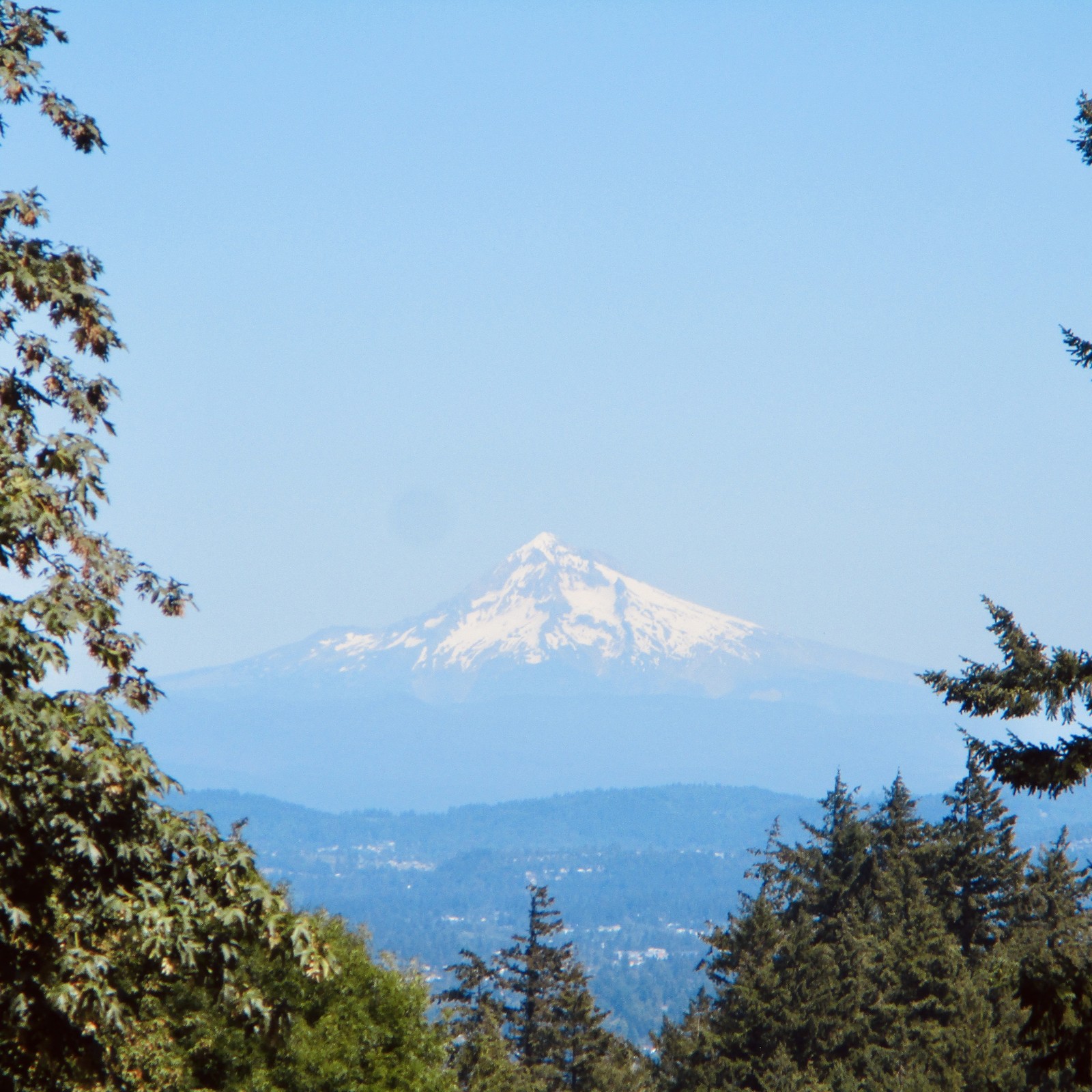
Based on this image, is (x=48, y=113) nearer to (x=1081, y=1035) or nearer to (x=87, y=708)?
(x=87, y=708)

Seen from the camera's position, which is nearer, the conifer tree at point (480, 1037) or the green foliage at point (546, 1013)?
the conifer tree at point (480, 1037)

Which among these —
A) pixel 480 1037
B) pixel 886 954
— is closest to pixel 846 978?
pixel 886 954

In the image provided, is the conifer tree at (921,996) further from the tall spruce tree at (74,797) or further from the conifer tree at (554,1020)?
the tall spruce tree at (74,797)

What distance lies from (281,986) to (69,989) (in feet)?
46.1

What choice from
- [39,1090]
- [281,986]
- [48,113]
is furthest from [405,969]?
[48,113]

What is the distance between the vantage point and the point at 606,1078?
5225 cm

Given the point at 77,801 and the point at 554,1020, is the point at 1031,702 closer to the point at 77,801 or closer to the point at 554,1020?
the point at 77,801

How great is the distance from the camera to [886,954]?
46.4m

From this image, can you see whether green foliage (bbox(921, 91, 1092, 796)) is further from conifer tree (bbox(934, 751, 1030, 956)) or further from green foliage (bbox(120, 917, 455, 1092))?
conifer tree (bbox(934, 751, 1030, 956))

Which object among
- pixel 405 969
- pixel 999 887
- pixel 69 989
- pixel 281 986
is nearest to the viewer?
pixel 69 989

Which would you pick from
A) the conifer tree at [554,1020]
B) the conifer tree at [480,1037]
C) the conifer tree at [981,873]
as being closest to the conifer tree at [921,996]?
the conifer tree at [981,873]

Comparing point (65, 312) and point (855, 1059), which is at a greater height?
point (65, 312)

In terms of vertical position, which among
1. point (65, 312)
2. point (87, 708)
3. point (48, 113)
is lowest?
point (87, 708)

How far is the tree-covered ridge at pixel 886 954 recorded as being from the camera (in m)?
40.1
